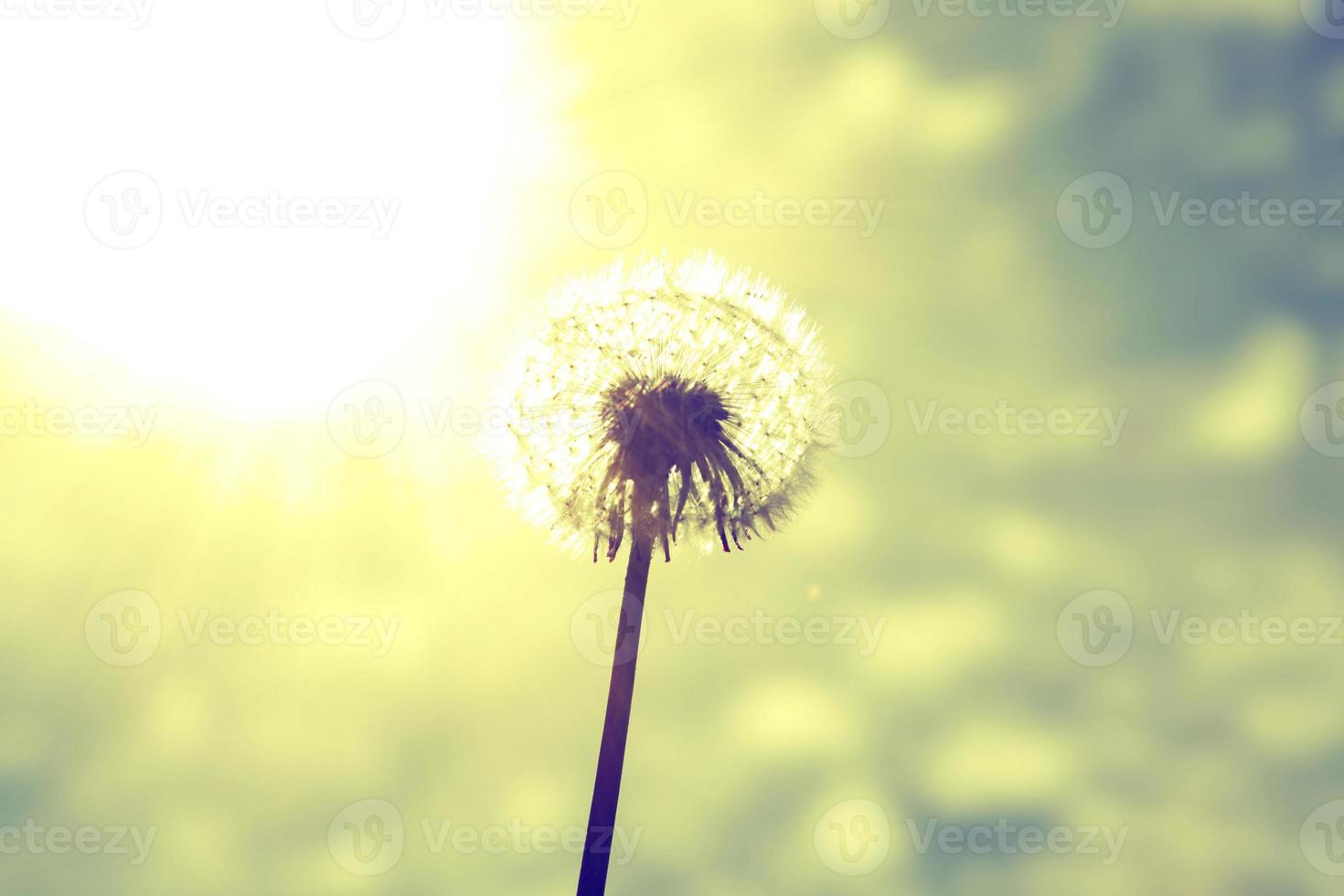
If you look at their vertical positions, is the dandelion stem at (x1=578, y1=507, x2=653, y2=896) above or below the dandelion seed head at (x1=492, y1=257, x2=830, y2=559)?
below

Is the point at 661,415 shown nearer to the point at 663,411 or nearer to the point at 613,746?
the point at 663,411

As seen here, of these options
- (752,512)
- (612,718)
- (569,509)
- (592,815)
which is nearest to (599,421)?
(569,509)

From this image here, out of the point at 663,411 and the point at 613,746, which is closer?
the point at 613,746

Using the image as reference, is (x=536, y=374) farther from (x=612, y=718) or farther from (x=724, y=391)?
(x=612, y=718)

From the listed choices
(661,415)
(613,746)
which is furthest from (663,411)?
(613,746)

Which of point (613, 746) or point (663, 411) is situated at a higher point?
point (663, 411)
